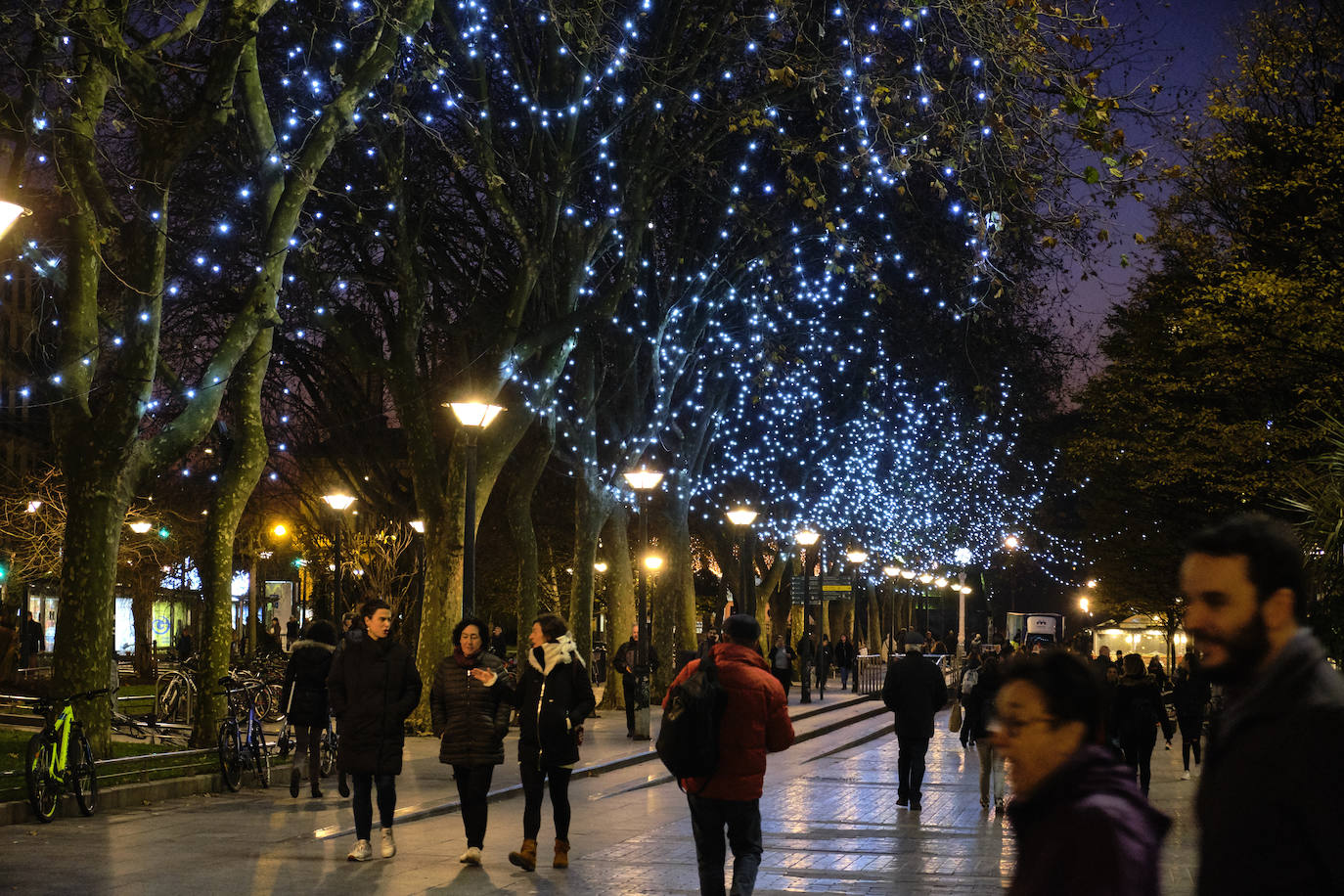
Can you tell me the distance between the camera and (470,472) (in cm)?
1856

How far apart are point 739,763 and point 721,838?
17.0 inches

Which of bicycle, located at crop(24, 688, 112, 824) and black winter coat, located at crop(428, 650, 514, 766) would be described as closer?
black winter coat, located at crop(428, 650, 514, 766)

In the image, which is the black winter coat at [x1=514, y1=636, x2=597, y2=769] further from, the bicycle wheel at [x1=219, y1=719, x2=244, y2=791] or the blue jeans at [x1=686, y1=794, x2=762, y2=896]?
the bicycle wheel at [x1=219, y1=719, x2=244, y2=791]

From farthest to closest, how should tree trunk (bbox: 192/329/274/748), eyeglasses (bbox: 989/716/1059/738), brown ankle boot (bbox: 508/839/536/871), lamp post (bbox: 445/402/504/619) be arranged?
1. tree trunk (bbox: 192/329/274/748)
2. lamp post (bbox: 445/402/504/619)
3. brown ankle boot (bbox: 508/839/536/871)
4. eyeglasses (bbox: 989/716/1059/738)

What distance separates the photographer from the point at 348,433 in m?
34.5

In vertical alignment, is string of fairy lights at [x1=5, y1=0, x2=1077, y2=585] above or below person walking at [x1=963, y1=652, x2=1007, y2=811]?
above

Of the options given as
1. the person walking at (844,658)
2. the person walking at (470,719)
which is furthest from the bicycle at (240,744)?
the person walking at (844,658)

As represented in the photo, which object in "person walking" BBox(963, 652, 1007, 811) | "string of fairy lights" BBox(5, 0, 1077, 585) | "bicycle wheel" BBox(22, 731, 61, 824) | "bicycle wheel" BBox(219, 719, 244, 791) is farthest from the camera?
"string of fairy lights" BBox(5, 0, 1077, 585)

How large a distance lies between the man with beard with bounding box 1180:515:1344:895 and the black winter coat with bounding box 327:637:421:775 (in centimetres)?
874

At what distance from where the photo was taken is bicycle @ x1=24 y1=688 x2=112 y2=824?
13344 millimetres

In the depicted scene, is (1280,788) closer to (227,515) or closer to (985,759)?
(985,759)

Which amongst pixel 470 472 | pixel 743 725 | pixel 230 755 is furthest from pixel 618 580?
pixel 743 725

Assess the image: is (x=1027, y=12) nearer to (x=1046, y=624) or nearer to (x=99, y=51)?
(x=99, y=51)

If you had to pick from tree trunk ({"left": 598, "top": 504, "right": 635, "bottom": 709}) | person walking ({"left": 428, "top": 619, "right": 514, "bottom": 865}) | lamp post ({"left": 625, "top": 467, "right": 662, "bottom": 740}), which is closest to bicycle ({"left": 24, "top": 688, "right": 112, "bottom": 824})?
person walking ({"left": 428, "top": 619, "right": 514, "bottom": 865})
